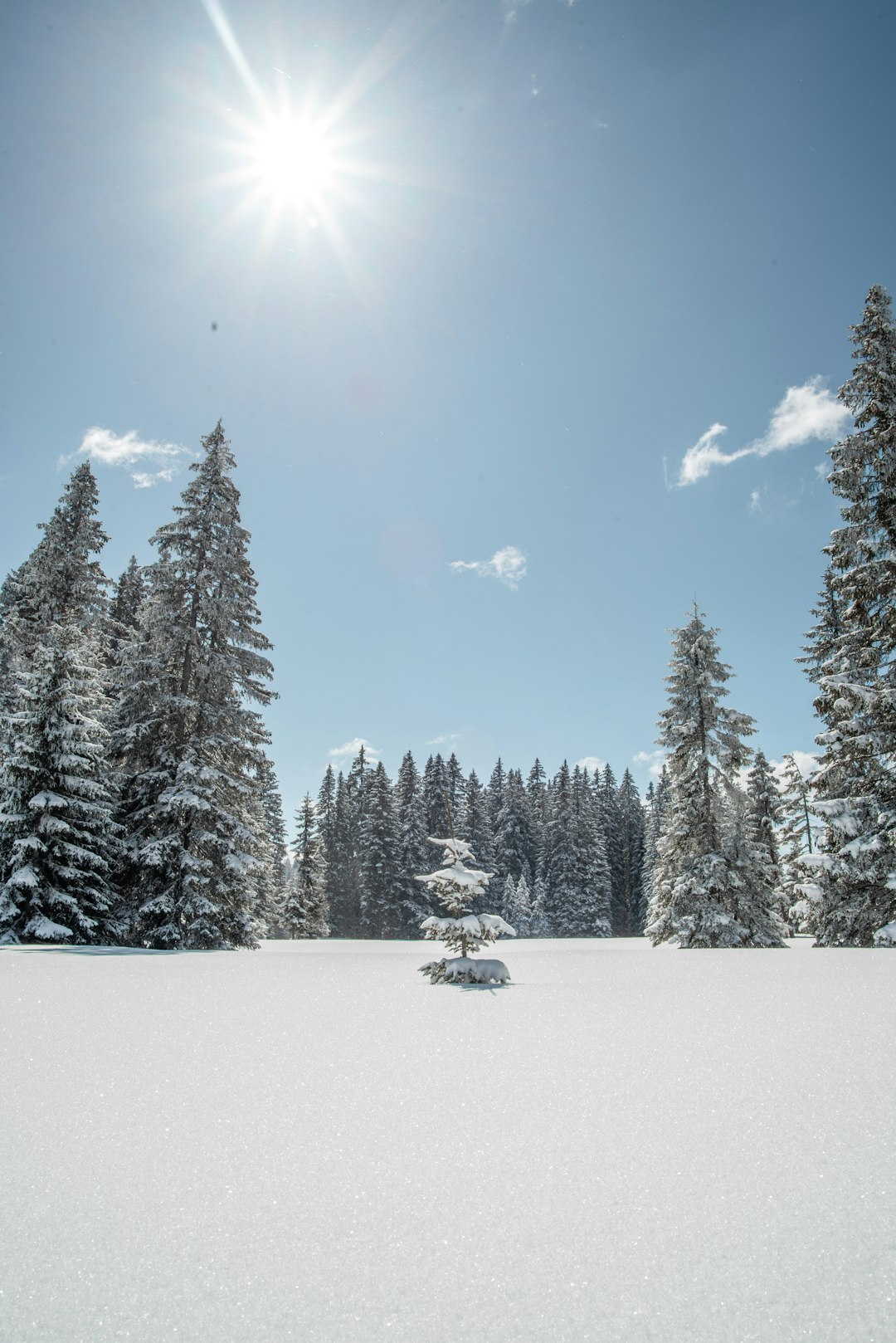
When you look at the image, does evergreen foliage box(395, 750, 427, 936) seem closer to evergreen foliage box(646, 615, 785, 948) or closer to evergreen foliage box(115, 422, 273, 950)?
evergreen foliage box(646, 615, 785, 948)

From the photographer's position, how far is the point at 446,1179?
10.4 feet

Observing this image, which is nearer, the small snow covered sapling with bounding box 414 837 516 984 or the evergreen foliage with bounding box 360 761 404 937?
the small snow covered sapling with bounding box 414 837 516 984

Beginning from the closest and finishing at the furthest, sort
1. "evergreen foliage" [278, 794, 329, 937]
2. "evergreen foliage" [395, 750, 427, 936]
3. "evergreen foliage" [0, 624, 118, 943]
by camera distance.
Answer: "evergreen foliage" [0, 624, 118, 943] → "evergreen foliage" [278, 794, 329, 937] → "evergreen foliage" [395, 750, 427, 936]

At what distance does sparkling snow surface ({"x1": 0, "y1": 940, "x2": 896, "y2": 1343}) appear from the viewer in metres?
2.31

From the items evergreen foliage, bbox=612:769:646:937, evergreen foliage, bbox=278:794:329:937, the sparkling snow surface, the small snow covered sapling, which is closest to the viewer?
the sparkling snow surface

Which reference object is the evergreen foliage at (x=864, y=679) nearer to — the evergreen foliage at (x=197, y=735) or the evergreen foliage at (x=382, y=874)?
the evergreen foliage at (x=197, y=735)

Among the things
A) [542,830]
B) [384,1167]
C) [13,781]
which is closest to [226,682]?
[13,781]

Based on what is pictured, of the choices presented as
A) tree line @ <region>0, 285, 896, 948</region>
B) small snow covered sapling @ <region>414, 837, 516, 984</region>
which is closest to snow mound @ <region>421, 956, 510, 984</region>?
small snow covered sapling @ <region>414, 837, 516, 984</region>

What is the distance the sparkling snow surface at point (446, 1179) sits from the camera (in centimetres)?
231

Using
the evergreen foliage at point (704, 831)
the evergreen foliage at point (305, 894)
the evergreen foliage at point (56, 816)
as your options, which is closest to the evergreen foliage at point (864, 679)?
the evergreen foliage at point (704, 831)

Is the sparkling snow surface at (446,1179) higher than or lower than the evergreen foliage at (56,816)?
lower

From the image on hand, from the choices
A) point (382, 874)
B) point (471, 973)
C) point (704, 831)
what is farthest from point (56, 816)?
point (382, 874)

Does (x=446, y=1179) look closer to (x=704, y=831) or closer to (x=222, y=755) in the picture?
(x=222, y=755)

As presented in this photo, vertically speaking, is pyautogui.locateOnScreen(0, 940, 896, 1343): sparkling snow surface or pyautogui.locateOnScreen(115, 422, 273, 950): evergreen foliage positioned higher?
pyautogui.locateOnScreen(115, 422, 273, 950): evergreen foliage
